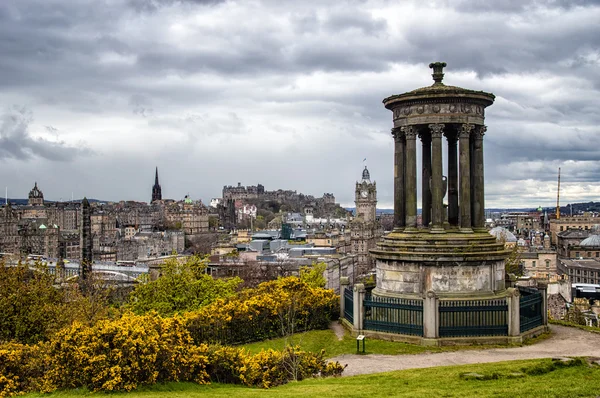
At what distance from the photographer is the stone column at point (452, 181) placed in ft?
94.7

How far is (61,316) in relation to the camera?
2783cm

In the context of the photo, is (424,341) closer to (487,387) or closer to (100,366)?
(487,387)

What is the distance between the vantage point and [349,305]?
1101 inches

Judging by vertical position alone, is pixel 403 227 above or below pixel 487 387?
above

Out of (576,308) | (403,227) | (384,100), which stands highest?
(384,100)

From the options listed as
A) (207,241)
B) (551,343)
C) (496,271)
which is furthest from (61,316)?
(207,241)

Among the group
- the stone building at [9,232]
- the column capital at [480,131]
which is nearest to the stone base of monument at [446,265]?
the column capital at [480,131]

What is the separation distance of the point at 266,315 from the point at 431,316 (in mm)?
7311

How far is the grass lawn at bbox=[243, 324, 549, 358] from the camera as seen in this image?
75.4 feet

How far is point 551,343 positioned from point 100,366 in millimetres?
16393

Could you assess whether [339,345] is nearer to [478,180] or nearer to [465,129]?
[478,180]

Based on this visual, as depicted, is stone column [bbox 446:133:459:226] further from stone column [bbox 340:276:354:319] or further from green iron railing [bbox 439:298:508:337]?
green iron railing [bbox 439:298:508:337]

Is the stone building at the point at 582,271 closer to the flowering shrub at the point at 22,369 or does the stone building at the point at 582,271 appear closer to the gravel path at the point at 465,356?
the gravel path at the point at 465,356

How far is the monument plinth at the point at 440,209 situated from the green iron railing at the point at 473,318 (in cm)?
104
